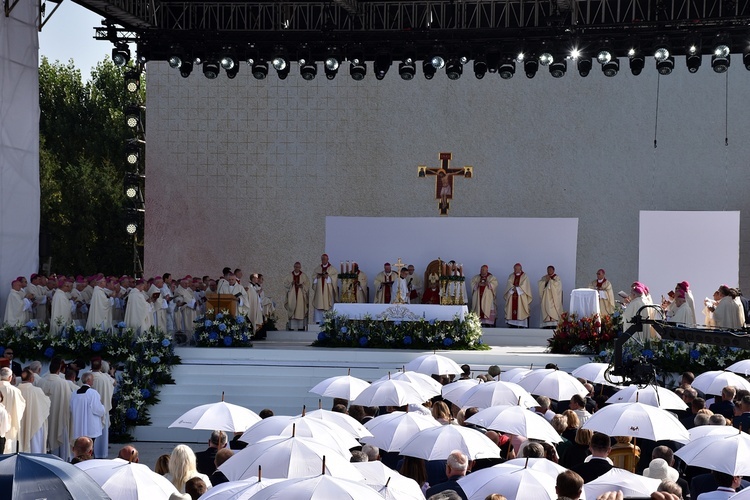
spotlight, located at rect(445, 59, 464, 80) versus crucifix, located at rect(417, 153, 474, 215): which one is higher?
spotlight, located at rect(445, 59, 464, 80)

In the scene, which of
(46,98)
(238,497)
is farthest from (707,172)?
(46,98)

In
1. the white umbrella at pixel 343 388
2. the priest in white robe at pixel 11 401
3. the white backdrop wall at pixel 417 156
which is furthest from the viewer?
the white backdrop wall at pixel 417 156

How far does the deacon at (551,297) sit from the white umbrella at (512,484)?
17414 millimetres

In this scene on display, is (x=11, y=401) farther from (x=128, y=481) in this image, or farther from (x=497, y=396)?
(x=128, y=481)

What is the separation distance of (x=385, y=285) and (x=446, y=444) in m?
15.5

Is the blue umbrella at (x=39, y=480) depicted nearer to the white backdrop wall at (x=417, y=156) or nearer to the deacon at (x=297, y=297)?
the deacon at (x=297, y=297)

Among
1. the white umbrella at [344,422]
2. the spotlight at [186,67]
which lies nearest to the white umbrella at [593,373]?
the white umbrella at [344,422]

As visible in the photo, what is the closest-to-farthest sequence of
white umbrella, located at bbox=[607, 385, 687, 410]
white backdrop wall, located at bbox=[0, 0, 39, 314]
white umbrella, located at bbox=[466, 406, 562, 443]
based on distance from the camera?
1. white umbrella, located at bbox=[466, 406, 562, 443]
2. white umbrella, located at bbox=[607, 385, 687, 410]
3. white backdrop wall, located at bbox=[0, 0, 39, 314]

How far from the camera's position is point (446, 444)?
8984 millimetres

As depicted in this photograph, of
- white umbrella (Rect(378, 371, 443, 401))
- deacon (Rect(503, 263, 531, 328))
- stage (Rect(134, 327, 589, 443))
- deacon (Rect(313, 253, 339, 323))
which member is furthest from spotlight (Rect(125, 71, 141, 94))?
white umbrella (Rect(378, 371, 443, 401))

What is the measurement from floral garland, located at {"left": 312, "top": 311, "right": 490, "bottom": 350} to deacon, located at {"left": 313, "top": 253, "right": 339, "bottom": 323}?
3.39 meters

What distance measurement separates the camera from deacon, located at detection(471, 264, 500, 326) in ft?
81.9

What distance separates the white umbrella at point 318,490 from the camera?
602cm

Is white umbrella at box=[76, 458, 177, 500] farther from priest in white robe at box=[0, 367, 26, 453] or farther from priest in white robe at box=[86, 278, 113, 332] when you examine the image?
priest in white robe at box=[86, 278, 113, 332]
